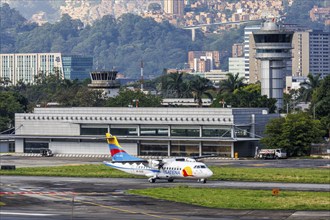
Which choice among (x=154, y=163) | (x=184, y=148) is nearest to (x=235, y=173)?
(x=154, y=163)

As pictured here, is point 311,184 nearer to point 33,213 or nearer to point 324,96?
point 33,213

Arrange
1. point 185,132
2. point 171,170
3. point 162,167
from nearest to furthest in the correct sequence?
point 171,170
point 162,167
point 185,132

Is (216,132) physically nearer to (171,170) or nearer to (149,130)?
(149,130)

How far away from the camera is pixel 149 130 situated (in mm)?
169000

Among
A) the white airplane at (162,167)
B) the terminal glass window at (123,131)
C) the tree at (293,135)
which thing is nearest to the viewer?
the white airplane at (162,167)

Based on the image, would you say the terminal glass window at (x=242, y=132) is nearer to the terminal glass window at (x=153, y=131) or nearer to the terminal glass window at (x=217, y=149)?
the terminal glass window at (x=217, y=149)

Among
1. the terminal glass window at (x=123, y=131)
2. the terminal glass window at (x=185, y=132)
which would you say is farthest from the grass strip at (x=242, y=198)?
the terminal glass window at (x=123, y=131)

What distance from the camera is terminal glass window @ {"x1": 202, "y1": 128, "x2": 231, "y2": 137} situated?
6432 inches

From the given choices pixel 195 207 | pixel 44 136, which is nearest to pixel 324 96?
pixel 44 136

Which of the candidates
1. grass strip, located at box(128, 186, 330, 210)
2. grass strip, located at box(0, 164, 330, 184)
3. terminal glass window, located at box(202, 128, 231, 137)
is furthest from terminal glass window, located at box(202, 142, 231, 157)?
grass strip, located at box(128, 186, 330, 210)

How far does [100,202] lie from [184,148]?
2753 inches

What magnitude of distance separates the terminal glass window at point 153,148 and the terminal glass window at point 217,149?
635 centimetres

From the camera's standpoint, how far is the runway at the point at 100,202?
86.0 meters

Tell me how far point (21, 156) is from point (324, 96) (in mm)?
59976
